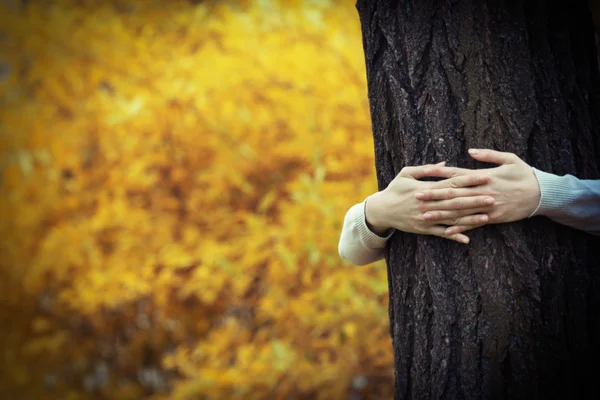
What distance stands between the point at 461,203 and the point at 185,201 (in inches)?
100

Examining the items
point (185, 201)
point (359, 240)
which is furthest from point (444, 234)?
point (185, 201)

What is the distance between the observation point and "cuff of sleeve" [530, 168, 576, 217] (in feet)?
4.41

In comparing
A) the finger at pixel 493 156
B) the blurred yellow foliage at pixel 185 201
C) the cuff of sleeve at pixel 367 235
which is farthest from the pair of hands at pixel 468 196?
the blurred yellow foliage at pixel 185 201

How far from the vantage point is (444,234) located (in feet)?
4.53

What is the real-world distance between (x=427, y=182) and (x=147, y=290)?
2571mm

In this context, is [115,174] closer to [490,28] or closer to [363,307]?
[363,307]

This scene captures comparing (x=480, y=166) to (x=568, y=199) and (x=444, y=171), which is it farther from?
(x=568, y=199)

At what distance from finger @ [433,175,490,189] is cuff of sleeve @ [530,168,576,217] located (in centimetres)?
13

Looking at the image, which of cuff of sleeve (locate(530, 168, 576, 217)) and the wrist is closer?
cuff of sleeve (locate(530, 168, 576, 217))

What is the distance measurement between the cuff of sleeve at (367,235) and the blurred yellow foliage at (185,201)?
1.37 metres

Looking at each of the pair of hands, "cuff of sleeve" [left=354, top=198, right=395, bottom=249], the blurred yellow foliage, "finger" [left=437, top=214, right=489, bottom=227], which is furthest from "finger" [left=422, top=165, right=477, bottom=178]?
the blurred yellow foliage

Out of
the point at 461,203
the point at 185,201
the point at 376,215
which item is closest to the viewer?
the point at 461,203

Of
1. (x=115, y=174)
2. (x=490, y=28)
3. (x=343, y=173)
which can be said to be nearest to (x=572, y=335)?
(x=490, y=28)

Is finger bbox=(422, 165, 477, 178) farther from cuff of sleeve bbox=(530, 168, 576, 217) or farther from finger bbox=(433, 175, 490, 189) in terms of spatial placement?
cuff of sleeve bbox=(530, 168, 576, 217)
